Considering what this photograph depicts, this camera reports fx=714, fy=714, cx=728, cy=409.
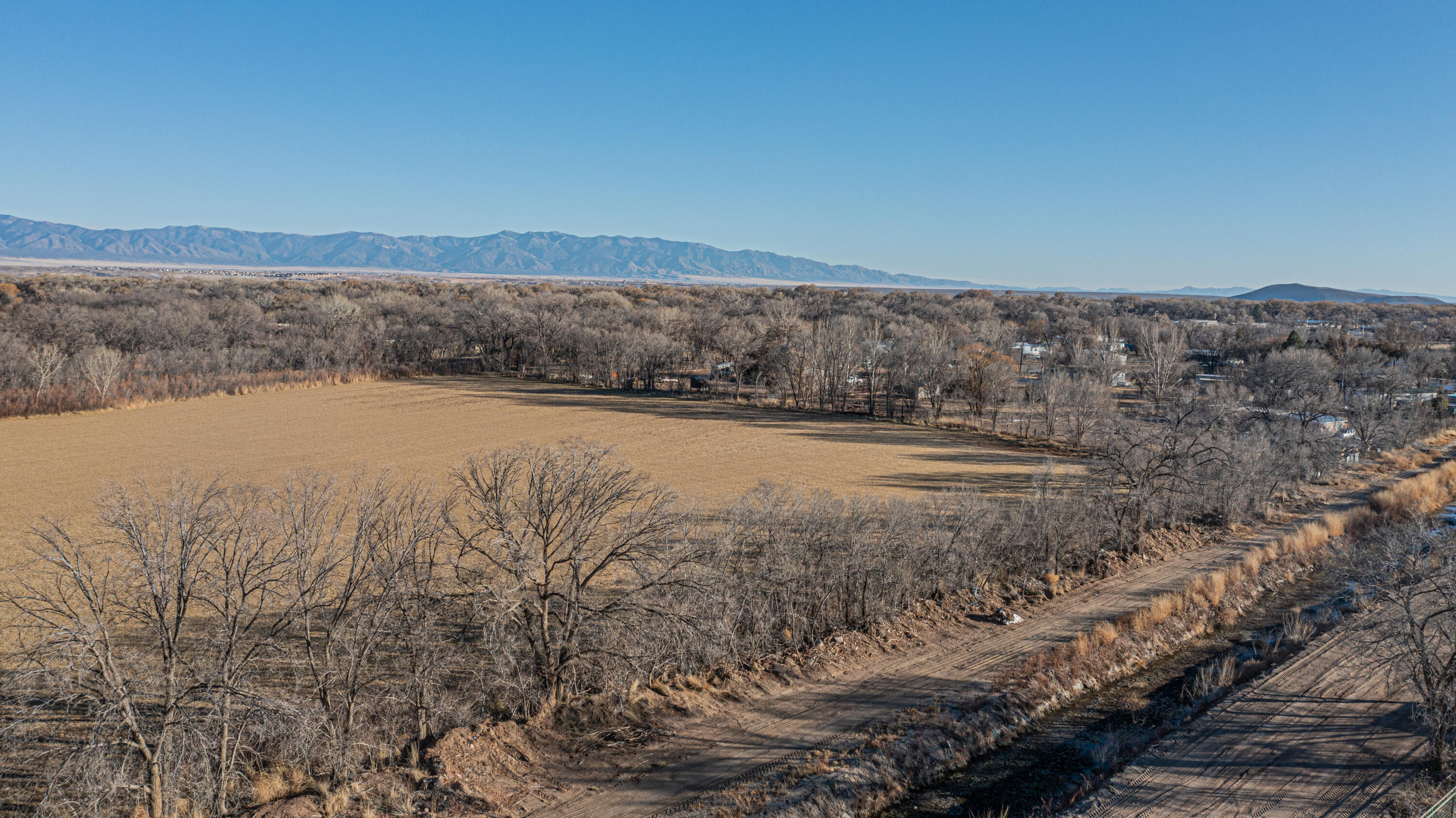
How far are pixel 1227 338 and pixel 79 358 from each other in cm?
12140

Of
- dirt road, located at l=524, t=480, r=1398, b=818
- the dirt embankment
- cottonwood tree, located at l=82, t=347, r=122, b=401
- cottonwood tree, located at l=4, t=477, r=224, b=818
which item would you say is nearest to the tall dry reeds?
the dirt embankment

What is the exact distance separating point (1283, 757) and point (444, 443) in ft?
141

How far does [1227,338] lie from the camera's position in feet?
304

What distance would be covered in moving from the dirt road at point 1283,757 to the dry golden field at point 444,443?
19.3m

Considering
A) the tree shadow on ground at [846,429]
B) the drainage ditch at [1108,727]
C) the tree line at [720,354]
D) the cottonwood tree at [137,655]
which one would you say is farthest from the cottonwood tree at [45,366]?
the drainage ditch at [1108,727]

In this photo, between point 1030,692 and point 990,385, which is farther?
point 990,385

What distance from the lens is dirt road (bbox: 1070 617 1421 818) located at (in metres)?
12.0

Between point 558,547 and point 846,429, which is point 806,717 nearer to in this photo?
point 558,547

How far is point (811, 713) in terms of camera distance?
49.1 feet

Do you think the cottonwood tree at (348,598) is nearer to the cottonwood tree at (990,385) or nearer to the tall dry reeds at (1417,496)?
the tall dry reeds at (1417,496)

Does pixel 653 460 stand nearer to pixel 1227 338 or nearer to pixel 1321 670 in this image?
pixel 1321 670

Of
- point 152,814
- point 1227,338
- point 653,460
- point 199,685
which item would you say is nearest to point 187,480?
point 199,685

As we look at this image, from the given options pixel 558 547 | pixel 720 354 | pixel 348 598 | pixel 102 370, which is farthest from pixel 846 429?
pixel 102 370

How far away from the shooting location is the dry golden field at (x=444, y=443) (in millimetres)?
34969
